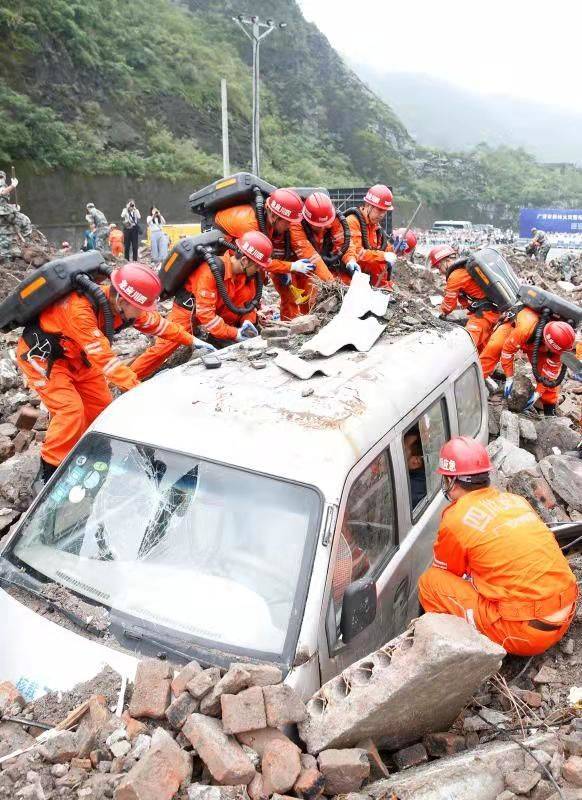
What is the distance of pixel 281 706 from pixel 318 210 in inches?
219

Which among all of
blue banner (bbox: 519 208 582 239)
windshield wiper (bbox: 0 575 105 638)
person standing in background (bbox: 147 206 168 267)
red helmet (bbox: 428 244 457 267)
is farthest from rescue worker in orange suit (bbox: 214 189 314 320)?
blue banner (bbox: 519 208 582 239)

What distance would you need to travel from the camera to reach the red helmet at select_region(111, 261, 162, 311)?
4555 mm

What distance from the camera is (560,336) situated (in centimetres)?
652

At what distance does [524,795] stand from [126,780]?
1420mm

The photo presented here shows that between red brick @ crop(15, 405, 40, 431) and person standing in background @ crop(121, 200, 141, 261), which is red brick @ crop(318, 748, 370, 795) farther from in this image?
person standing in background @ crop(121, 200, 141, 261)

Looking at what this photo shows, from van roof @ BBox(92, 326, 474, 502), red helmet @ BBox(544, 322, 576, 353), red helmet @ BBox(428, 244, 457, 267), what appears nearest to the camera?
van roof @ BBox(92, 326, 474, 502)

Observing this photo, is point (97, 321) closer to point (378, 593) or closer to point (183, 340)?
point (183, 340)

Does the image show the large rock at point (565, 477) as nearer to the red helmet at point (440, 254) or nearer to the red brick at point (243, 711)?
the red brick at point (243, 711)

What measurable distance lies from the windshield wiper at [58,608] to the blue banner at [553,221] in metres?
33.3

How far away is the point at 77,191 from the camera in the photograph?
82.1ft

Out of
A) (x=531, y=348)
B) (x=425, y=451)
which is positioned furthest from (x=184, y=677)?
(x=531, y=348)

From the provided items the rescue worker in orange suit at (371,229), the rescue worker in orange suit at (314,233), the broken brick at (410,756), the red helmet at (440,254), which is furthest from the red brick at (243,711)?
the red helmet at (440,254)

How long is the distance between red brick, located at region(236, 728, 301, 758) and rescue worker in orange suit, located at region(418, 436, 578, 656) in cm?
138

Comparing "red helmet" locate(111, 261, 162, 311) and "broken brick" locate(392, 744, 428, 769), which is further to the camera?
"red helmet" locate(111, 261, 162, 311)
